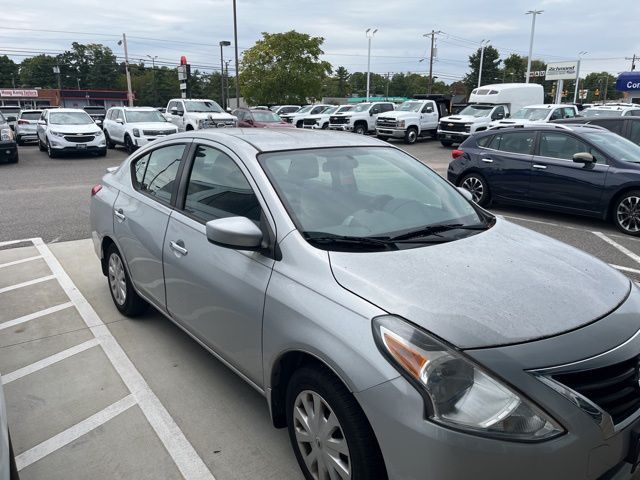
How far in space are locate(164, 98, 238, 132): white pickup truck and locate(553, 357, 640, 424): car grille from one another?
63.7 ft

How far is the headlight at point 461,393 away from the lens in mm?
1770

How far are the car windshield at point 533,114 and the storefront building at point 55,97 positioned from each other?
71385 mm

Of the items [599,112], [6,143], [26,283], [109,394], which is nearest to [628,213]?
[109,394]

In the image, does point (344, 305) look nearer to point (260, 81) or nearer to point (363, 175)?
point (363, 175)

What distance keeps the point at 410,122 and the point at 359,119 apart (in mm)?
3288

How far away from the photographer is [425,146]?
78.4ft

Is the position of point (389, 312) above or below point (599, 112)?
below

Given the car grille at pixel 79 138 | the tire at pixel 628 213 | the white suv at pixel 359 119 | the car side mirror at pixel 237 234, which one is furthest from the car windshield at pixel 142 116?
the car side mirror at pixel 237 234

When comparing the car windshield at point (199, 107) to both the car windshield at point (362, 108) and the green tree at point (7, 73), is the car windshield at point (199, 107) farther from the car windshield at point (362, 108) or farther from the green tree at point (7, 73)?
the green tree at point (7, 73)

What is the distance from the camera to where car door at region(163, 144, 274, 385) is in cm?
265

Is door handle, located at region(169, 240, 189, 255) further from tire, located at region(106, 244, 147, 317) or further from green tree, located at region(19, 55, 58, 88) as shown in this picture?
green tree, located at region(19, 55, 58, 88)

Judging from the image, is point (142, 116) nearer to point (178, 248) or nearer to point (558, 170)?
point (558, 170)

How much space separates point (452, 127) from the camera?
2192 centimetres

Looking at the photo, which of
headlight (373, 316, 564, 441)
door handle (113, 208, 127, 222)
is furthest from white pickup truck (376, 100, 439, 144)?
headlight (373, 316, 564, 441)
